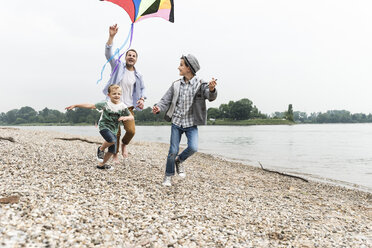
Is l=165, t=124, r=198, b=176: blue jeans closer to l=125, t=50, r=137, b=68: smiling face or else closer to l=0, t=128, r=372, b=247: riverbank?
l=0, t=128, r=372, b=247: riverbank

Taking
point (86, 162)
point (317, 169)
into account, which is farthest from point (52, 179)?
point (317, 169)

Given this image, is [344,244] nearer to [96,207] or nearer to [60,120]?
[96,207]

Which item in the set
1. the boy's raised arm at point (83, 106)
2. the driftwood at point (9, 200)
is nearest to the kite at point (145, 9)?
the boy's raised arm at point (83, 106)

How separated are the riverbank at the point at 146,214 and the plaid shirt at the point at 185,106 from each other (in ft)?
4.41

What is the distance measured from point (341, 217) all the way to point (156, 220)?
11.7ft

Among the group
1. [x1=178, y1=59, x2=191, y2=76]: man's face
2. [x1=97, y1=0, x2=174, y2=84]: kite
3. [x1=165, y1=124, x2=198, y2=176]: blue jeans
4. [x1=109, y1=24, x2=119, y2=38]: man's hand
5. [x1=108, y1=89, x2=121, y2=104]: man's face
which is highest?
[x1=97, y1=0, x2=174, y2=84]: kite

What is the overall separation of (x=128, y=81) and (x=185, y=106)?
176 cm

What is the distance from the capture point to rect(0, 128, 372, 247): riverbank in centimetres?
298

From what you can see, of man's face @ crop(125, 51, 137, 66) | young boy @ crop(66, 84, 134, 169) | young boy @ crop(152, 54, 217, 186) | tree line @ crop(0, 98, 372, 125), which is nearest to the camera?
young boy @ crop(152, 54, 217, 186)

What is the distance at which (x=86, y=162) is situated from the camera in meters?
6.81

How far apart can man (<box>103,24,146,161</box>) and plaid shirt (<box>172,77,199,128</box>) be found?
41.6 inches

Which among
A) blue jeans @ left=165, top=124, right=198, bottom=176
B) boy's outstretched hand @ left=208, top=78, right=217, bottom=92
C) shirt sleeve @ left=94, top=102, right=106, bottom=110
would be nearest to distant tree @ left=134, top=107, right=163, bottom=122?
shirt sleeve @ left=94, top=102, right=106, bottom=110

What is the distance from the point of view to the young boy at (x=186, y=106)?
527 cm

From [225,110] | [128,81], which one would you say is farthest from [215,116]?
[128,81]
